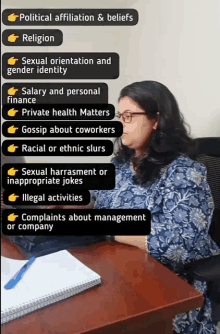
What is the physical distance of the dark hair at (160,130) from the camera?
2.37 ft

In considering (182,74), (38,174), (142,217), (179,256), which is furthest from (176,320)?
(182,74)

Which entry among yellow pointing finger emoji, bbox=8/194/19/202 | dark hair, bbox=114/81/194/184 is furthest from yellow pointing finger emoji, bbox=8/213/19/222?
dark hair, bbox=114/81/194/184

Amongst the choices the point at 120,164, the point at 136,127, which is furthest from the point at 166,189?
the point at 120,164

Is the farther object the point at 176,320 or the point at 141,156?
the point at 141,156

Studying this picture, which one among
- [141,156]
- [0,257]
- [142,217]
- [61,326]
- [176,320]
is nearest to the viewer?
[0,257]

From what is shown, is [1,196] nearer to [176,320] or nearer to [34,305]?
[34,305]

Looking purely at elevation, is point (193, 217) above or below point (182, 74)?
below

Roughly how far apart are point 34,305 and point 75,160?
9.3 inches

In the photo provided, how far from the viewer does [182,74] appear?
0.87 metres

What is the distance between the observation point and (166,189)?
2.27 ft

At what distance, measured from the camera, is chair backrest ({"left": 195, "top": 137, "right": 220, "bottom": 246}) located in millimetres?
835

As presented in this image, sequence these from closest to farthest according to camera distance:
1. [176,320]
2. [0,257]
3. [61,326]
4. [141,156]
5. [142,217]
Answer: [0,257] → [61,326] → [142,217] → [176,320] → [141,156]

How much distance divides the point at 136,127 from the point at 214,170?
0.34 metres

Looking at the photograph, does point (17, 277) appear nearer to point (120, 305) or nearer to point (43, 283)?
point (43, 283)
